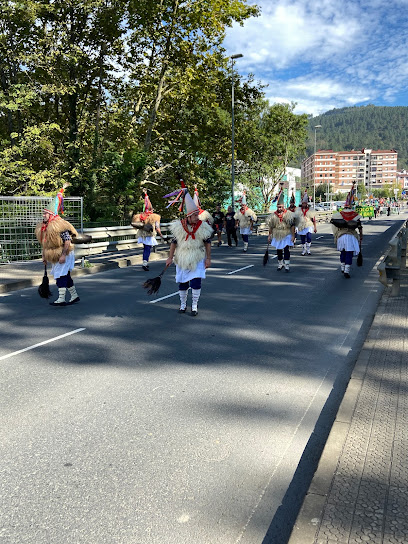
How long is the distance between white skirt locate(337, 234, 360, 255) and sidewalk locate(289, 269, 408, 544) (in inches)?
283

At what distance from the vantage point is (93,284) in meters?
12.3

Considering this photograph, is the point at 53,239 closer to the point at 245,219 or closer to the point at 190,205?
the point at 190,205

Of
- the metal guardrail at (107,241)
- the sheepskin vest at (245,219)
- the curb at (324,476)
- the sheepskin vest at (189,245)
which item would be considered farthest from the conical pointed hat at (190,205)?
the sheepskin vest at (245,219)

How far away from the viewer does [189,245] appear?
8.41 metres

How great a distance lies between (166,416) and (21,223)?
11191 mm

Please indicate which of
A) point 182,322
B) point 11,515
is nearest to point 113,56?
point 182,322

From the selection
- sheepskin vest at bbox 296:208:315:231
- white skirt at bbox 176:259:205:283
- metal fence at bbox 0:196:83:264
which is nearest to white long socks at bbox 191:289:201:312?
white skirt at bbox 176:259:205:283

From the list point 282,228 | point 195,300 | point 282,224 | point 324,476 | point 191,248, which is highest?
point 282,224

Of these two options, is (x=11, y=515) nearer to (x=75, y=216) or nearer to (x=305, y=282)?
(x=305, y=282)

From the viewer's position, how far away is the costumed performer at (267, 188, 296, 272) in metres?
13.6

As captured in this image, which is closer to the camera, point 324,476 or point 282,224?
point 324,476

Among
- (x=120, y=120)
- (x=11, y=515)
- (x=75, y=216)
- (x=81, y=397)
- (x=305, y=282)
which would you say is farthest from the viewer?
(x=120, y=120)

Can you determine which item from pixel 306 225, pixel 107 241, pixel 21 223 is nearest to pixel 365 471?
pixel 21 223

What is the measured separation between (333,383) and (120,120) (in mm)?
25537
